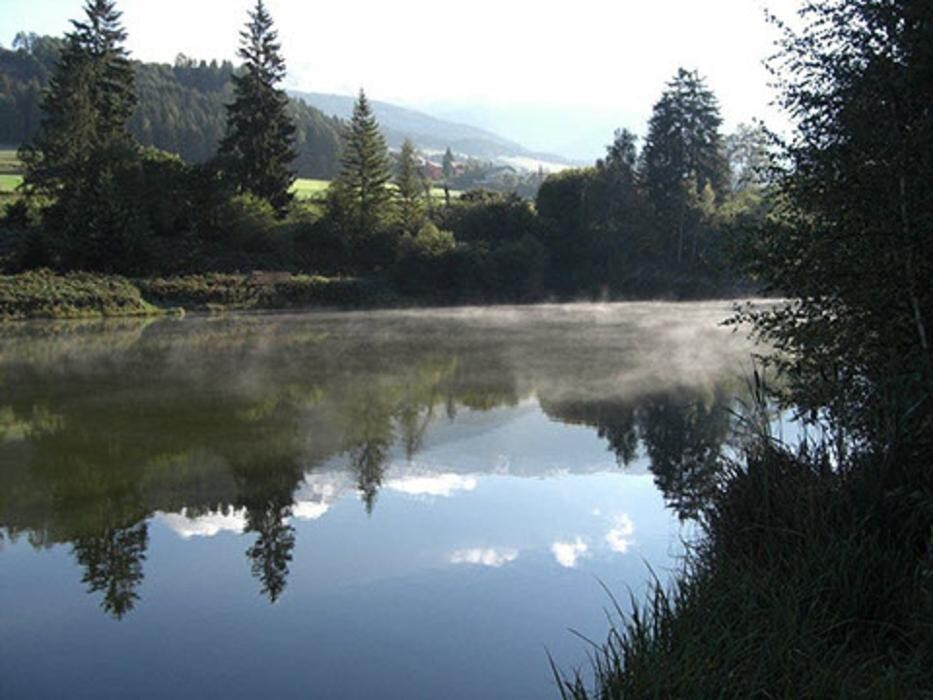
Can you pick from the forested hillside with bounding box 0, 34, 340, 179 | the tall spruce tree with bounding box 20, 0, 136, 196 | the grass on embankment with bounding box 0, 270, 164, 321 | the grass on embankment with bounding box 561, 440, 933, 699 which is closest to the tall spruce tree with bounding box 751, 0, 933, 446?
the grass on embankment with bounding box 561, 440, 933, 699

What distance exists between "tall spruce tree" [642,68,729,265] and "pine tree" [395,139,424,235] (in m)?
15.7

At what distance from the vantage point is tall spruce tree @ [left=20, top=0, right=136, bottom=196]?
42.1 m

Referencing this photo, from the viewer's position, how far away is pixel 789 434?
12.2 meters

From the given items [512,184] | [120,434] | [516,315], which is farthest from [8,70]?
[120,434]

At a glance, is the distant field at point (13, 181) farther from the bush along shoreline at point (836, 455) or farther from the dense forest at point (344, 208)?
the bush along shoreline at point (836, 455)

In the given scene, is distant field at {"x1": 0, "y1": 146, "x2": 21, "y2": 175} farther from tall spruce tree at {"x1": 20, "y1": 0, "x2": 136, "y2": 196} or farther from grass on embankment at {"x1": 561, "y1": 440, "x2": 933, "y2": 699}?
grass on embankment at {"x1": 561, "y1": 440, "x2": 933, "y2": 699}

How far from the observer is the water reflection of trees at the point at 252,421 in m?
9.44

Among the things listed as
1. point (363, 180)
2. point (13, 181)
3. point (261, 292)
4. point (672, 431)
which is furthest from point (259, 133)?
point (672, 431)

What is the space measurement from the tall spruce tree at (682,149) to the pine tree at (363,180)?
18.2 m

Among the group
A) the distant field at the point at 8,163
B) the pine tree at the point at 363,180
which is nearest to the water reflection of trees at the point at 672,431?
the pine tree at the point at 363,180

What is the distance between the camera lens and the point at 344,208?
46688 millimetres

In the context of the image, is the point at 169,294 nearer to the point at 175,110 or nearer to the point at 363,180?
the point at 363,180

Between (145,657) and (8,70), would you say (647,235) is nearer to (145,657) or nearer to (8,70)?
(145,657)

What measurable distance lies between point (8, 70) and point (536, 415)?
12195cm
